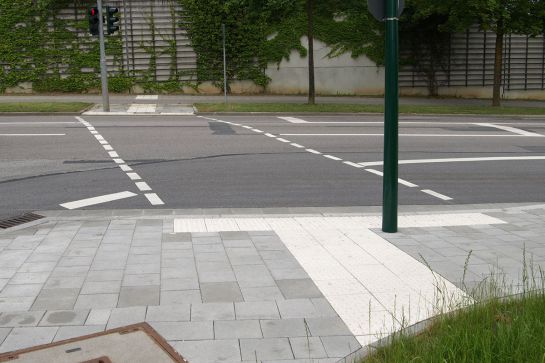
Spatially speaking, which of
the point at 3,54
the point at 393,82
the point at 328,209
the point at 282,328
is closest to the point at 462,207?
the point at 328,209

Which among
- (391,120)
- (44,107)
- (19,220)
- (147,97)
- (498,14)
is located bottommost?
(19,220)

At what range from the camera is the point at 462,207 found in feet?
31.4

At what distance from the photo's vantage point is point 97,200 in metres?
9.77

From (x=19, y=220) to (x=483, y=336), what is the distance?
242 inches

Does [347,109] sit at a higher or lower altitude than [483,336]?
higher

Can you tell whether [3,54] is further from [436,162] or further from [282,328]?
[282,328]

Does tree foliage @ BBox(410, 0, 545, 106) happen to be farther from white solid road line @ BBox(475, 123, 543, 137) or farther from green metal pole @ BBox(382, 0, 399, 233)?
green metal pole @ BBox(382, 0, 399, 233)

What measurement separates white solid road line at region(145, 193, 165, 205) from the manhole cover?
5.15 m

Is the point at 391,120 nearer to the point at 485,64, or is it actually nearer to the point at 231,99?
the point at 231,99

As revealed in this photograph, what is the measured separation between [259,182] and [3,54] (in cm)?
2590

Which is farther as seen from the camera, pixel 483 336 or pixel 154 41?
pixel 154 41

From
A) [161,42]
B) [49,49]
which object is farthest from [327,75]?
[49,49]

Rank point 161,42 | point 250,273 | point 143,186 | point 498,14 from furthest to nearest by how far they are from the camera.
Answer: point 161,42 → point 498,14 → point 143,186 → point 250,273

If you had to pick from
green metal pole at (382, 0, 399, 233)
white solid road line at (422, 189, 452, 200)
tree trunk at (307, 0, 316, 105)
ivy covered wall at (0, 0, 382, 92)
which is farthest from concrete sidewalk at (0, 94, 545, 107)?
green metal pole at (382, 0, 399, 233)
